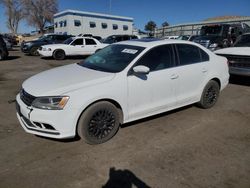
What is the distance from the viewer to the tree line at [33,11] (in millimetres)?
61656

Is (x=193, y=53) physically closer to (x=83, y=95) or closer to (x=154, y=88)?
(x=154, y=88)

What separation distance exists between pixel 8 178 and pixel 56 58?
13805mm

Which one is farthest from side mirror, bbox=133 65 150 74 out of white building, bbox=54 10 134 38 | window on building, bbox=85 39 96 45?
white building, bbox=54 10 134 38

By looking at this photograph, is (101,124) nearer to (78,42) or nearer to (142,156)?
(142,156)

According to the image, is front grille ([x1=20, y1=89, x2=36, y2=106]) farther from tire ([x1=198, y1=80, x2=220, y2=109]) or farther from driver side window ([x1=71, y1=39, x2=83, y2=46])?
driver side window ([x1=71, y1=39, x2=83, y2=46])

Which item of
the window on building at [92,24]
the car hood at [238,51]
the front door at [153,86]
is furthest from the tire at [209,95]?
the window on building at [92,24]

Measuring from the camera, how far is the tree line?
61.7 m

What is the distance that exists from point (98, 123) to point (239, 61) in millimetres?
5955

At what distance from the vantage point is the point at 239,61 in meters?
8.13

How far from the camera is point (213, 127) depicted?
4.89m

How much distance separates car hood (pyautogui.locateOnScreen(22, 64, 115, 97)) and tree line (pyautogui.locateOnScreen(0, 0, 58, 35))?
6369 cm

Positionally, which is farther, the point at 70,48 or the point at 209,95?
the point at 70,48

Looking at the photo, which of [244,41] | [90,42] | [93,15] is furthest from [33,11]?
[244,41]

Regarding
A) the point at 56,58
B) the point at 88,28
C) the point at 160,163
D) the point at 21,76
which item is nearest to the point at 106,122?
the point at 160,163
